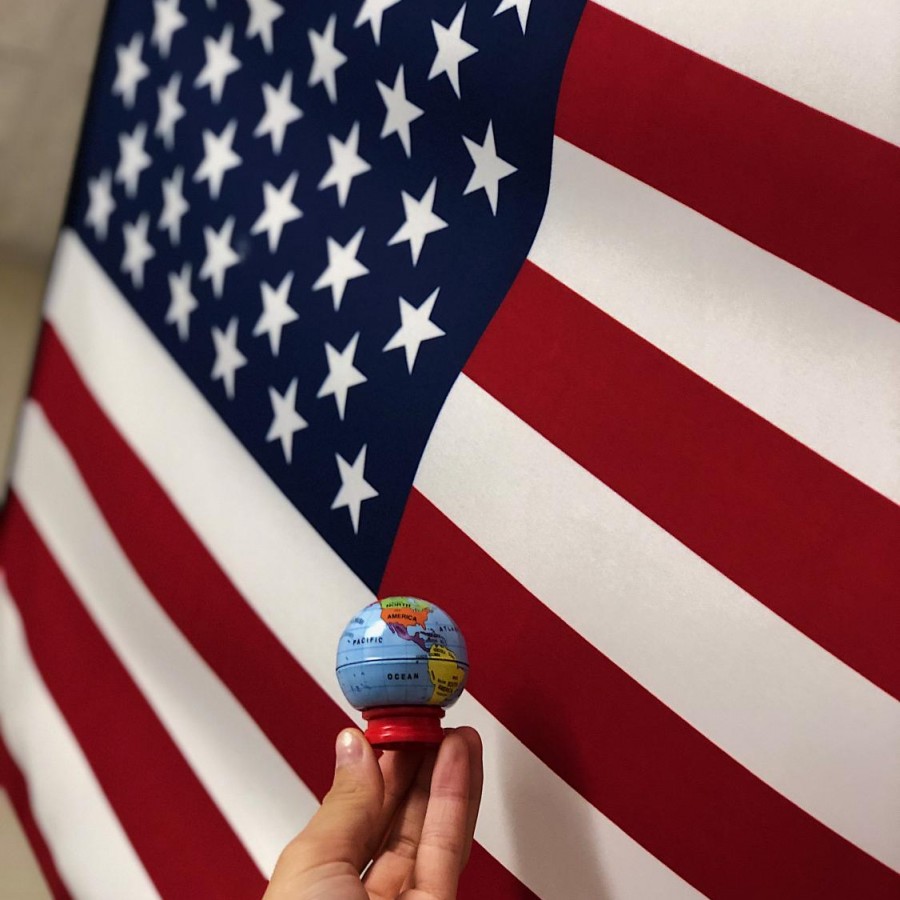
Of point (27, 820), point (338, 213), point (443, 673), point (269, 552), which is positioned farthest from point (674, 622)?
point (27, 820)

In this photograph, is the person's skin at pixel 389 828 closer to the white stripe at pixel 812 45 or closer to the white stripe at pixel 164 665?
the white stripe at pixel 164 665

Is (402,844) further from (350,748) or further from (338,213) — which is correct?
(338,213)

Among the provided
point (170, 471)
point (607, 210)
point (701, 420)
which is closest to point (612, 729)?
point (701, 420)

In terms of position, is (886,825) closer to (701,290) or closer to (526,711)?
(526,711)

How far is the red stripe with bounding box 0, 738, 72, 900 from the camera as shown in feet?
5.21

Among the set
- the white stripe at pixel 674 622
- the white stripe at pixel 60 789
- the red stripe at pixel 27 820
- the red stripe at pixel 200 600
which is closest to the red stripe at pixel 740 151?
the white stripe at pixel 674 622

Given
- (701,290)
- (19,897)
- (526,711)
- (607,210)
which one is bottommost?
(526,711)

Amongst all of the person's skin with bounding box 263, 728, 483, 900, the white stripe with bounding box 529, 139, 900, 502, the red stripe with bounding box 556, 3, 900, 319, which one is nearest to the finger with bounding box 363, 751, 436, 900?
the person's skin with bounding box 263, 728, 483, 900

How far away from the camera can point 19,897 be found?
1.63 metres

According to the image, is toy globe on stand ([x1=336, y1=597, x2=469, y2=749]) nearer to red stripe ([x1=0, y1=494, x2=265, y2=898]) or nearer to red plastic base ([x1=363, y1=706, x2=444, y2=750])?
red plastic base ([x1=363, y1=706, x2=444, y2=750])

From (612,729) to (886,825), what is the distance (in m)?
0.27

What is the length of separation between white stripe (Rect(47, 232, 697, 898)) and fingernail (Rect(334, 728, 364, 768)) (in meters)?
0.24

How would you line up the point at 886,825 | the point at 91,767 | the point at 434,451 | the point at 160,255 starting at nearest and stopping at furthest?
the point at 886,825 → the point at 434,451 → the point at 91,767 → the point at 160,255

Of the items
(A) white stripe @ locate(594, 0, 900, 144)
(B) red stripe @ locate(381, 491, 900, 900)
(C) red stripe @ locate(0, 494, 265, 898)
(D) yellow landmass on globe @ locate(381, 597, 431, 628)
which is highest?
(C) red stripe @ locate(0, 494, 265, 898)
